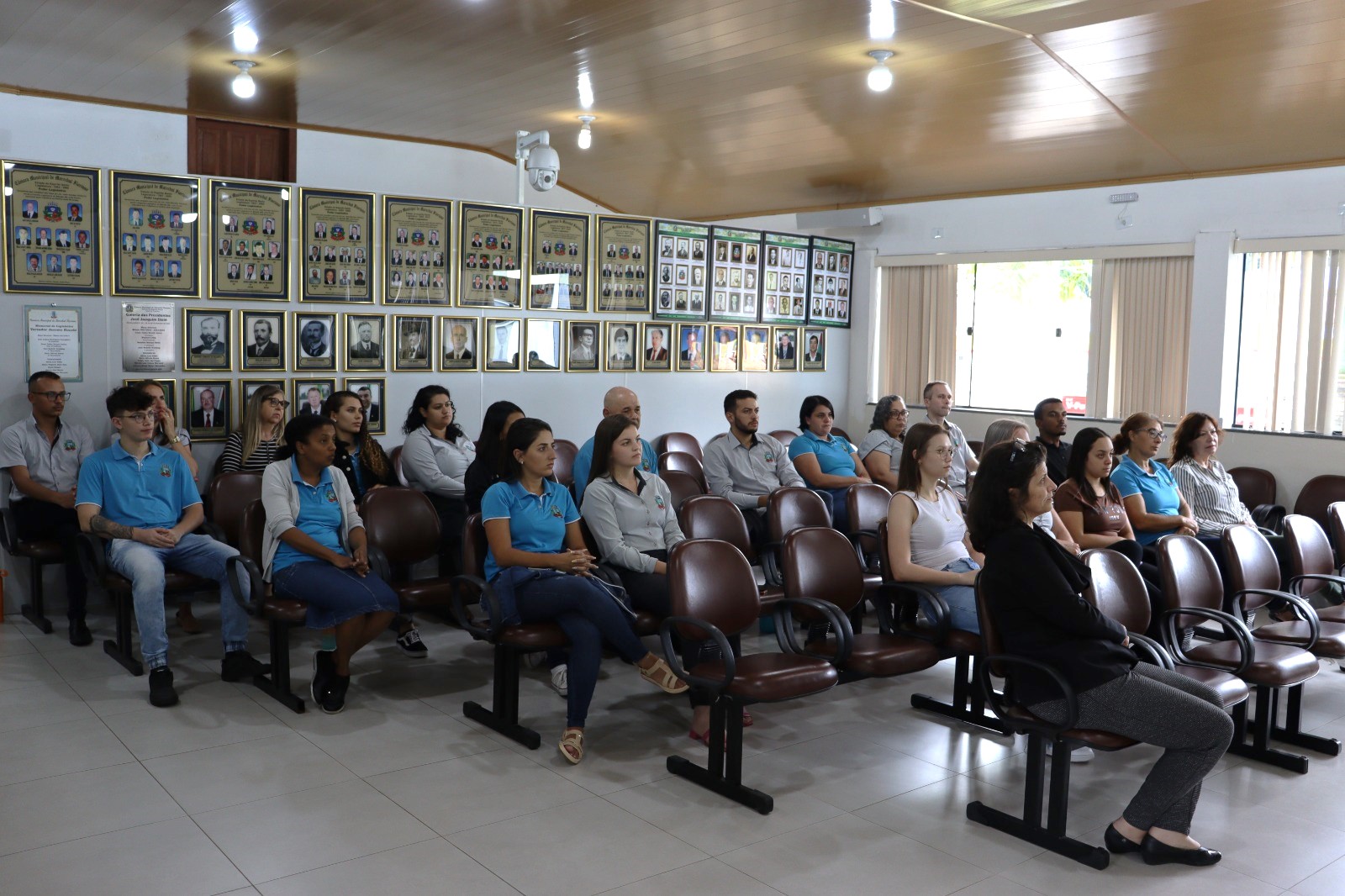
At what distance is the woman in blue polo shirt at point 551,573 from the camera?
4164 mm

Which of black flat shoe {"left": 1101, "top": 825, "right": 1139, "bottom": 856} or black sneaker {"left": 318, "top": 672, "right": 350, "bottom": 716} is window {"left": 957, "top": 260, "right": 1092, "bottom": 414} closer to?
black flat shoe {"left": 1101, "top": 825, "right": 1139, "bottom": 856}

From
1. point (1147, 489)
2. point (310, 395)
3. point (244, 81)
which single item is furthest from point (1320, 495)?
point (244, 81)

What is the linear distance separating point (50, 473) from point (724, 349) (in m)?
4.86

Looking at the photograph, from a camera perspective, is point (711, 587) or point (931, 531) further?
point (931, 531)

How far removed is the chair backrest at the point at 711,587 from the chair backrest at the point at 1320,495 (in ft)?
16.2

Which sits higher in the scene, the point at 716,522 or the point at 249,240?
the point at 249,240

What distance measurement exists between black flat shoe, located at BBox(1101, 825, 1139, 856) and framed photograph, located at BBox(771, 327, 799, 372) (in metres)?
5.98

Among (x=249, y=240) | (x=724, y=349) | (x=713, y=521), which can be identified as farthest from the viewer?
(x=724, y=349)

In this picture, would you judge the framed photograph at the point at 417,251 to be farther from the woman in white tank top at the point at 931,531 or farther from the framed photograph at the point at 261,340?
the woman in white tank top at the point at 931,531

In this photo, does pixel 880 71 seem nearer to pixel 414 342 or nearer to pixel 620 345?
pixel 620 345

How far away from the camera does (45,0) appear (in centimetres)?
517

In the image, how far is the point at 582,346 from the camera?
7.75 meters

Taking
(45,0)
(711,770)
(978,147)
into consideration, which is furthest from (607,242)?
(711,770)

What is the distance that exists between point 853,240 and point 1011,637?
7042mm
